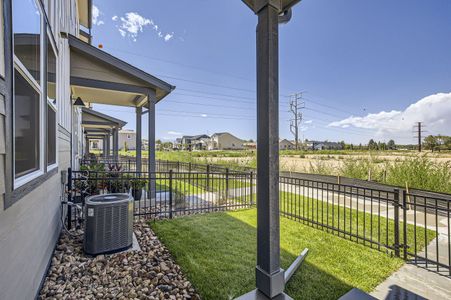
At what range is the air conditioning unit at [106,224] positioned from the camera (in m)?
3.07

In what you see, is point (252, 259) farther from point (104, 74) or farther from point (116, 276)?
point (104, 74)

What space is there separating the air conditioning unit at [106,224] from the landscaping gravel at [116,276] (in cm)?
13

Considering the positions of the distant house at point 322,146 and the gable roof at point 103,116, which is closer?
the gable roof at point 103,116

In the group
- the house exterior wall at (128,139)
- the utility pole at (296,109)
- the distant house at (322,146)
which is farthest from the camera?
the house exterior wall at (128,139)

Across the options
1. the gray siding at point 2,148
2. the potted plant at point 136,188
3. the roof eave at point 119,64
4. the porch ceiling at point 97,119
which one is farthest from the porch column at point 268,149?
the porch ceiling at point 97,119

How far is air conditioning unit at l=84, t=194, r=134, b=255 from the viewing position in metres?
3.07

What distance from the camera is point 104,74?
17.9 ft

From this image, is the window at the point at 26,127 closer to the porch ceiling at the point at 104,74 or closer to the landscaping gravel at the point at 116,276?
the landscaping gravel at the point at 116,276

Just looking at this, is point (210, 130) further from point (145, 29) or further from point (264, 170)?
point (264, 170)

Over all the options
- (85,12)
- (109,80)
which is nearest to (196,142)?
(85,12)

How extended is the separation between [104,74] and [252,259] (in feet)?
17.2

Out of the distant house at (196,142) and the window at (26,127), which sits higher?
the distant house at (196,142)

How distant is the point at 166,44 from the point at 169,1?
9095mm

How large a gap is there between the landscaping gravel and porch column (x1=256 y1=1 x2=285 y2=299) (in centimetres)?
104
